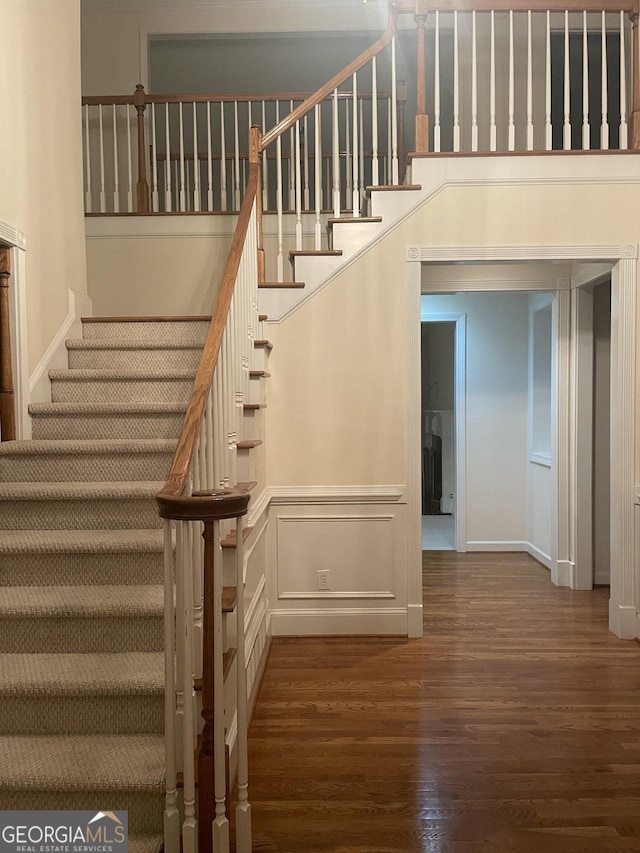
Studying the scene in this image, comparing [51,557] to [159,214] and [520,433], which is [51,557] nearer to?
[159,214]

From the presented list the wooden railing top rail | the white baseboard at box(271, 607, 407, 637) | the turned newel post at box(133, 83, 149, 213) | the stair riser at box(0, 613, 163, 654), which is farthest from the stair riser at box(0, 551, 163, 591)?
the turned newel post at box(133, 83, 149, 213)

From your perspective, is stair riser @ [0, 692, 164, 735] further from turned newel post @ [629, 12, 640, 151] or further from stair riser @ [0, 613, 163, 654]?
turned newel post @ [629, 12, 640, 151]

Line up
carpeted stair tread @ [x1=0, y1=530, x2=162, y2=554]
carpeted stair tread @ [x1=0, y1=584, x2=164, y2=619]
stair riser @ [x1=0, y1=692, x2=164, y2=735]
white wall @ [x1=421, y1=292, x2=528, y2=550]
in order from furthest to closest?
white wall @ [x1=421, y1=292, x2=528, y2=550] → carpeted stair tread @ [x1=0, y1=530, x2=162, y2=554] → carpeted stair tread @ [x1=0, y1=584, x2=164, y2=619] → stair riser @ [x1=0, y1=692, x2=164, y2=735]

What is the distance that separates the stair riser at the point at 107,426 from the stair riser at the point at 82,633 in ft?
3.63

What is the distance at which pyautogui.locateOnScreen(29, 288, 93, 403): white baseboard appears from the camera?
3355 mm

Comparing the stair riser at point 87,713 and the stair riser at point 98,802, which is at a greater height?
the stair riser at point 87,713

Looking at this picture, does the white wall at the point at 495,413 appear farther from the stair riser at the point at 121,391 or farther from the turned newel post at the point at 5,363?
the turned newel post at the point at 5,363

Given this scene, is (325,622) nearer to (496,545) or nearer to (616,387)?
(616,387)

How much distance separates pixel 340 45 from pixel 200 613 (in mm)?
7148

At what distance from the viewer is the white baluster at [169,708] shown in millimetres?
1717

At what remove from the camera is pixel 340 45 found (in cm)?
728

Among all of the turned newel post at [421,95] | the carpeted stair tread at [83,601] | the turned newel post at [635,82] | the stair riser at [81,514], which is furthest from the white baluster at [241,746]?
the turned newel post at [635,82]

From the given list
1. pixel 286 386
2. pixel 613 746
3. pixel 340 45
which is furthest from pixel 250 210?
pixel 340 45

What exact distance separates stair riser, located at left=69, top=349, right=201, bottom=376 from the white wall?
3074 millimetres
